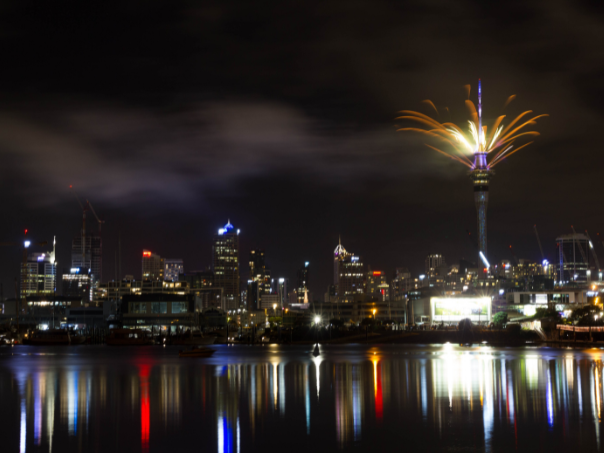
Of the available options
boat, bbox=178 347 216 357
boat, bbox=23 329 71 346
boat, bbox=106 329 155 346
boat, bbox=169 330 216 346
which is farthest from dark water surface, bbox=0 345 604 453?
boat, bbox=23 329 71 346

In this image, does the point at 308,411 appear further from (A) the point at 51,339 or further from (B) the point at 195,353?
(A) the point at 51,339

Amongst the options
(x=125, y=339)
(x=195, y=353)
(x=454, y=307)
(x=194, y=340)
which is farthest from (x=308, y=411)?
(x=454, y=307)

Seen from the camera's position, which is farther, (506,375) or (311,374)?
(311,374)

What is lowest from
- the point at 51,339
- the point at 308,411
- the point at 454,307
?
the point at 51,339

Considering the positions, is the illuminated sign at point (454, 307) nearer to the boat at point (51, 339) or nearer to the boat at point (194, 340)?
the boat at point (194, 340)

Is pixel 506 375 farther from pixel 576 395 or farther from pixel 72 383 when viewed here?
pixel 72 383

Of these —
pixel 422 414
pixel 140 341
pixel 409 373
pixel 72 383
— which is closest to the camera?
pixel 422 414

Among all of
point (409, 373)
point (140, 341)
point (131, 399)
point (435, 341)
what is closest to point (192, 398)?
point (131, 399)

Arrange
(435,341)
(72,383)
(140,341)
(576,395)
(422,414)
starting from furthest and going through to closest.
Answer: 1. (140,341)
2. (435,341)
3. (72,383)
4. (576,395)
5. (422,414)

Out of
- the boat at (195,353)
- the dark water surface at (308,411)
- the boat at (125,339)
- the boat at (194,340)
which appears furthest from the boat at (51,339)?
the dark water surface at (308,411)
